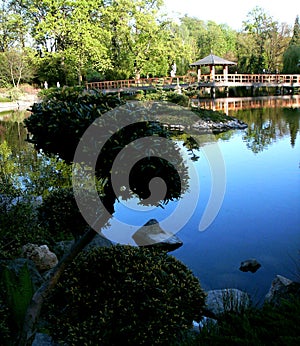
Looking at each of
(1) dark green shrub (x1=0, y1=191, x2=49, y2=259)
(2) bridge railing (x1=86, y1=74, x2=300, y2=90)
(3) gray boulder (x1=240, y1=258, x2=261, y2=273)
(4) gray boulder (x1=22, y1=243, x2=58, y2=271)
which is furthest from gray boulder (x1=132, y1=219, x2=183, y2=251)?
(2) bridge railing (x1=86, y1=74, x2=300, y2=90)

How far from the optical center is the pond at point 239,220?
5.43 meters

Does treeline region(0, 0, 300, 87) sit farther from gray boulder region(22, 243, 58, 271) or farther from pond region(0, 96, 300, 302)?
gray boulder region(22, 243, 58, 271)

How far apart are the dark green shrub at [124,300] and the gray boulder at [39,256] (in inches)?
35.8

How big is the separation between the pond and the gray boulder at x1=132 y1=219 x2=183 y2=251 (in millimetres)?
120

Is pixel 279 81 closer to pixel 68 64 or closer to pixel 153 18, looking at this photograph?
pixel 153 18

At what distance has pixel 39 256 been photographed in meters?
4.57

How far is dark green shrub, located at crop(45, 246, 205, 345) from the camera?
3092mm

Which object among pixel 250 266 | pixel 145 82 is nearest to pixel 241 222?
pixel 250 266

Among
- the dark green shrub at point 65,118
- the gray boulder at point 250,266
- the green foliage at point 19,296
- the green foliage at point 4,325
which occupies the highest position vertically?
the dark green shrub at point 65,118

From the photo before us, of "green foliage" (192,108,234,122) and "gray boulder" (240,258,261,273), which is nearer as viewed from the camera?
"gray boulder" (240,258,261,273)

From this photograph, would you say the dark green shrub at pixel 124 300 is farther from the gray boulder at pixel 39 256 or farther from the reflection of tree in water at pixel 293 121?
the reflection of tree in water at pixel 293 121

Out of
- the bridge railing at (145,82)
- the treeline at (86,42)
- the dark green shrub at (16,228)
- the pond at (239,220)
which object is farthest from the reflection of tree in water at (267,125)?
the treeline at (86,42)

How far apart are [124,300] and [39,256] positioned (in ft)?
5.56

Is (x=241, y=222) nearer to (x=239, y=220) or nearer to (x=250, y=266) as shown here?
(x=239, y=220)
